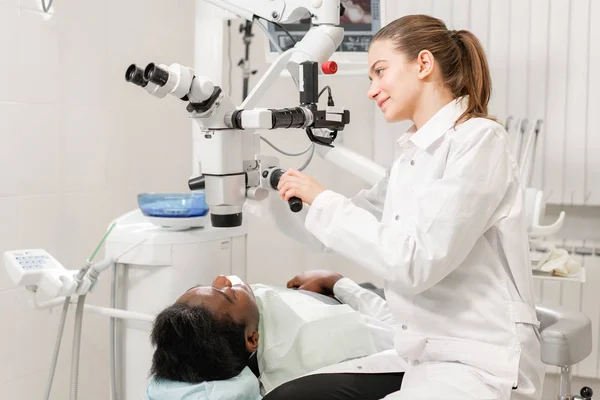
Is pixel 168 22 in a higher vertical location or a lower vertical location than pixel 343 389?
higher

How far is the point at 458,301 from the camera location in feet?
4.55

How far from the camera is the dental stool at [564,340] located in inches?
61.5

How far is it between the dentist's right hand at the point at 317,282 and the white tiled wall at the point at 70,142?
0.87m

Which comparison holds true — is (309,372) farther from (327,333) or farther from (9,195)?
(9,195)

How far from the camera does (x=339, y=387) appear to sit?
1.52 m

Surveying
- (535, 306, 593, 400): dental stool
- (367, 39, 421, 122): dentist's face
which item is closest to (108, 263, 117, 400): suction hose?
(367, 39, 421, 122): dentist's face

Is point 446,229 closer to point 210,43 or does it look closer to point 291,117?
point 291,117

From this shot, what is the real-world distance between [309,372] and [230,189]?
0.48 m

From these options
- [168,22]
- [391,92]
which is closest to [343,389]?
[391,92]

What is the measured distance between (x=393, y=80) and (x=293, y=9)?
372mm

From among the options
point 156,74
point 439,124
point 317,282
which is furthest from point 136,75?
point 317,282

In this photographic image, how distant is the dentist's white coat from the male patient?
21cm

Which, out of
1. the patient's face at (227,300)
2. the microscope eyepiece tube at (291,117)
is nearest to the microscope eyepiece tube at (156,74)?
the microscope eyepiece tube at (291,117)

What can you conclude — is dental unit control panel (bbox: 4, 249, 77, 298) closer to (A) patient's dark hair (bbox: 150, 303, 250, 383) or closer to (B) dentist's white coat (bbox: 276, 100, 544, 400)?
(A) patient's dark hair (bbox: 150, 303, 250, 383)
